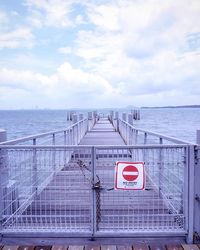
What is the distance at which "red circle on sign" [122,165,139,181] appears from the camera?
14.3 feet

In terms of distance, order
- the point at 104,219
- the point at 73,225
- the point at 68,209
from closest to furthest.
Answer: the point at 73,225 → the point at 104,219 → the point at 68,209

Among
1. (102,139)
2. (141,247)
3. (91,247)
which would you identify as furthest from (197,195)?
(102,139)

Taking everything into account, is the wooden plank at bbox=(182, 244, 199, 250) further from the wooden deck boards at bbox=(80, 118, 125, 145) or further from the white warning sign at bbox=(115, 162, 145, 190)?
the wooden deck boards at bbox=(80, 118, 125, 145)

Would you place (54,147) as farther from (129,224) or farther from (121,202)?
(121,202)

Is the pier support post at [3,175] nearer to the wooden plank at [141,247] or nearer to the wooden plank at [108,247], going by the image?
the wooden plank at [108,247]

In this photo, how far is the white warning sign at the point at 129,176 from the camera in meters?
4.32

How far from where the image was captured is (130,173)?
436 centimetres

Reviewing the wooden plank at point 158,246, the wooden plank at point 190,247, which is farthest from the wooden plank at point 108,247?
the wooden plank at point 190,247

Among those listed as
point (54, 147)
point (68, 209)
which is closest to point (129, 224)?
point (68, 209)

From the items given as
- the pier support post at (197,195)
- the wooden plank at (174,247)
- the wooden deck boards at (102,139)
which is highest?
the pier support post at (197,195)

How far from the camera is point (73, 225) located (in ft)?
15.3

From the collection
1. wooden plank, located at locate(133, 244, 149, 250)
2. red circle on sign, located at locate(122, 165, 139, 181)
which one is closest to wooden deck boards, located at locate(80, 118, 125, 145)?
red circle on sign, located at locate(122, 165, 139, 181)

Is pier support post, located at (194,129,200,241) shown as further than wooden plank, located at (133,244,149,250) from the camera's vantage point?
Yes

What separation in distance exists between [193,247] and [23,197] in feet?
8.98
